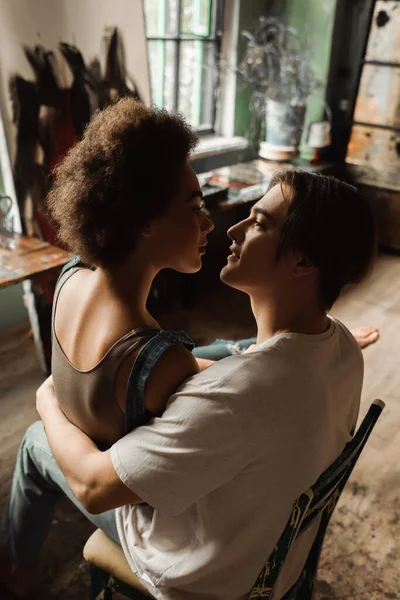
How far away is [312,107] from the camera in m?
4.34

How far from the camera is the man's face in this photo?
0.92m

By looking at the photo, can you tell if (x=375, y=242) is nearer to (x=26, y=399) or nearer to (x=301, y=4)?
(x=26, y=399)

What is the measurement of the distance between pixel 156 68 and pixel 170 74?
0.14 meters

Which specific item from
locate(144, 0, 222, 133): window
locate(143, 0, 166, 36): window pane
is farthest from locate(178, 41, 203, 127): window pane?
locate(143, 0, 166, 36): window pane

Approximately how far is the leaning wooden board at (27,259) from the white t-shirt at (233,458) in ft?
3.94

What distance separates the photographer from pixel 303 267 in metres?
0.89

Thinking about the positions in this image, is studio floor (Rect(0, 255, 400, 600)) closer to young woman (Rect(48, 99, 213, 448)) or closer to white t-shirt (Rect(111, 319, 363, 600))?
white t-shirt (Rect(111, 319, 363, 600))

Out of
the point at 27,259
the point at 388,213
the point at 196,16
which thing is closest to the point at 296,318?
the point at 27,259

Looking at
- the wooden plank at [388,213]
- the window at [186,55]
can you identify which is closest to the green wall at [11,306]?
the window at [186,55]

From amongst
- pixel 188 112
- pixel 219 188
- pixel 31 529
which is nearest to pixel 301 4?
pixel 188 112

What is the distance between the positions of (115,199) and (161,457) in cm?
44

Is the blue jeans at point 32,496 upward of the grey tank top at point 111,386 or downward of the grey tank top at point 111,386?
downward

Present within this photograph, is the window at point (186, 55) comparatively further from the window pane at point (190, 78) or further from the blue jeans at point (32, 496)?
the blue jeans at point (32, 496)

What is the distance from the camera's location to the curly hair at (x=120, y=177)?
87 centimetres
